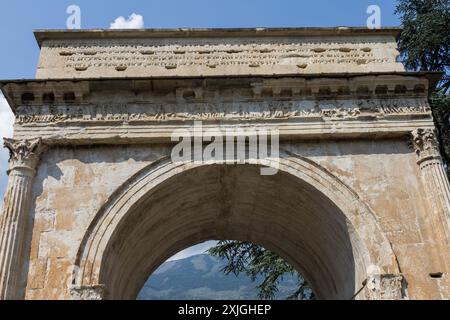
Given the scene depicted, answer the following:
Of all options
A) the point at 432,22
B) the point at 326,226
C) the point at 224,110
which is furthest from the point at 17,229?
the point at 432,22

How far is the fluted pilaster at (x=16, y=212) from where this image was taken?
25.6ft

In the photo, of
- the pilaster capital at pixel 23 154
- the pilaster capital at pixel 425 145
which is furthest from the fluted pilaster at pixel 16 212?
the pilaster capital at pixel 425 145

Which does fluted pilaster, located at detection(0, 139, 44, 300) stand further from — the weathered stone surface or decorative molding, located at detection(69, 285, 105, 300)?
the weathered stone surface

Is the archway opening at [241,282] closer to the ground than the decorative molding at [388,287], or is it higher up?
higher up

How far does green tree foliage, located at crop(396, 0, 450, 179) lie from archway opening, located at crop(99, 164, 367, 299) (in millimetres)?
6926

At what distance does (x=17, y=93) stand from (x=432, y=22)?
1307 cm

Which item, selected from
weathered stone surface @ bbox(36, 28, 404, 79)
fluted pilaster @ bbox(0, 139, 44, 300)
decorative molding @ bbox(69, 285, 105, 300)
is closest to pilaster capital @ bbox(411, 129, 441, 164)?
weathered stone surface @ bbox(36, 28, 404, 79)

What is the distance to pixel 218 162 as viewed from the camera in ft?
29.7

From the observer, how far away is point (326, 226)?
9.56 metres

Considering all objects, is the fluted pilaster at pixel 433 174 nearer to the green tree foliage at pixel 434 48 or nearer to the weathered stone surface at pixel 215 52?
the weathered stone surface at pixel 215 52

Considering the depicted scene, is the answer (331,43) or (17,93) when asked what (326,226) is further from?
(17,93)

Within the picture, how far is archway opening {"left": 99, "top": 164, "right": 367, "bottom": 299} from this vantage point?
8898 mm

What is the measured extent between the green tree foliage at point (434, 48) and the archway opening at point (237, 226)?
693 cm
